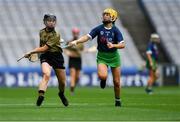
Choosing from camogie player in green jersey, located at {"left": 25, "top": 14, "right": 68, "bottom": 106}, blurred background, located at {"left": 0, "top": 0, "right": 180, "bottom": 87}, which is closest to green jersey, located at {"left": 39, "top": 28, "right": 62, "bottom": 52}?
camogie player in green jersey, located at {"left": 25, "top": 14, "right": 68, "bottom": 106}

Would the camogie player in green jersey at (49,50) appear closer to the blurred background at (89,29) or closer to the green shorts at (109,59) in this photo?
the green shorts at (109,59)

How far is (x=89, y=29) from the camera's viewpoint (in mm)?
44938

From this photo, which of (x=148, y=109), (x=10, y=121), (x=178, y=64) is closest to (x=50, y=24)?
(x=148, y=109)

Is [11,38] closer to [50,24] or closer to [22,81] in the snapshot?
[22,81]

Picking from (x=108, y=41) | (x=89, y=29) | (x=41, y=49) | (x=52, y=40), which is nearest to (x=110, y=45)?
(x=108, y=41)

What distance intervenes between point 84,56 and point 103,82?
23536 mm

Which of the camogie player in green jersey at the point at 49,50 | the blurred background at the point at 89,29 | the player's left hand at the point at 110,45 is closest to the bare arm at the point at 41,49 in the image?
the camogie player in green jersey at the point at 49,50

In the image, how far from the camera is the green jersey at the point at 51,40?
Result: 1881 centimetres

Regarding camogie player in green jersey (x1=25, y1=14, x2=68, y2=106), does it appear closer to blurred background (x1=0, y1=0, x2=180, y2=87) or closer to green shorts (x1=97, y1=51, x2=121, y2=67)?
green shorts (x1=97, y1=51, x2=121, y2=67)

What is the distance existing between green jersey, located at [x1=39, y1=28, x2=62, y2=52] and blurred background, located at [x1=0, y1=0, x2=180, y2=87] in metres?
19.6

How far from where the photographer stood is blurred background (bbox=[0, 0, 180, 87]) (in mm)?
40222

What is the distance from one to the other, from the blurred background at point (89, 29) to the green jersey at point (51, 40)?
19.6 metres

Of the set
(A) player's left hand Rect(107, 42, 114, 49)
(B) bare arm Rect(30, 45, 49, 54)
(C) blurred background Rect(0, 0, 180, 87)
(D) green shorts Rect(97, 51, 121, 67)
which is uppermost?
(B) bare arm Rect(30, 45, 49, 54)

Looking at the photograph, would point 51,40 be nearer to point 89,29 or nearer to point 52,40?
point 52,40
